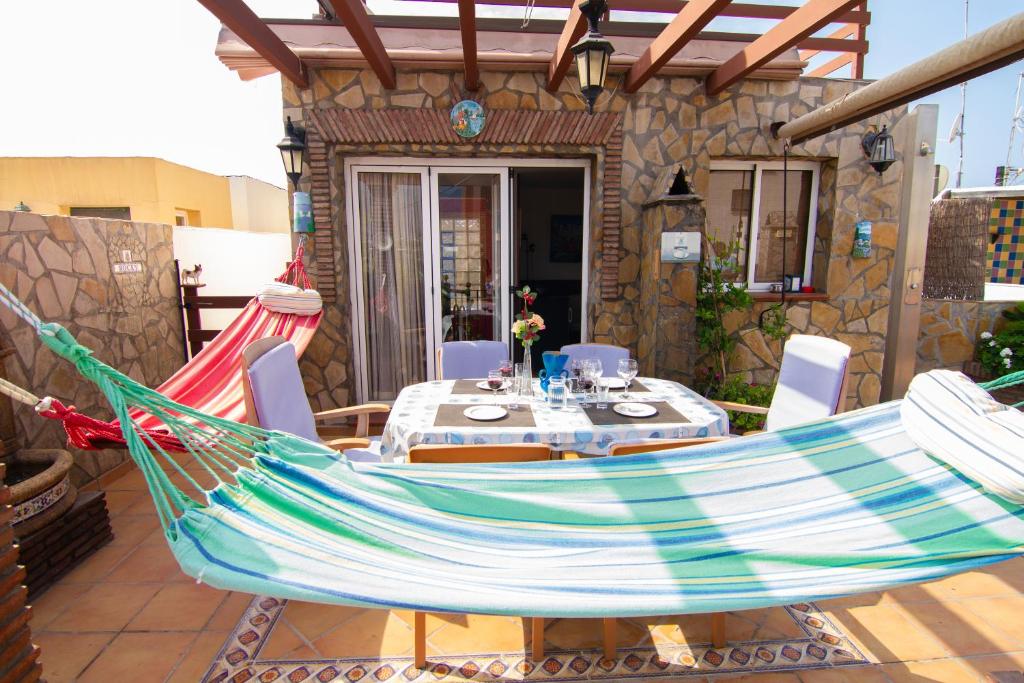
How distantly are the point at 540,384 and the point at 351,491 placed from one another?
1.29m

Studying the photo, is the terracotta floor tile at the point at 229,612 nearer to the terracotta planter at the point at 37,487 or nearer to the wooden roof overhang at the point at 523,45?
the terracotta planter at the point at 37,487

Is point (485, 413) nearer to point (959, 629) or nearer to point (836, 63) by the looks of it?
point (959, 629)

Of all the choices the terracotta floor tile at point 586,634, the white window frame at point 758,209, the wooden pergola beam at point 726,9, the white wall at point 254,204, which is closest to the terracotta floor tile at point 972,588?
the terracotta floor tile at point 586,634

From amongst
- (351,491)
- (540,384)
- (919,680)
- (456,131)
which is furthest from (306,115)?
(919,680)

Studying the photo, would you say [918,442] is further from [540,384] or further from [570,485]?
[540,384]

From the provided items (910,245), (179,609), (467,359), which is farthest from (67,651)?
(910,245)

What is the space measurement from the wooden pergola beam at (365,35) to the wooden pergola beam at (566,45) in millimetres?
1084

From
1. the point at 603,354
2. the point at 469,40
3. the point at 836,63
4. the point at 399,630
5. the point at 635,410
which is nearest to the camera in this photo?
the point at 399,630

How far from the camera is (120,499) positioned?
2.98 meters

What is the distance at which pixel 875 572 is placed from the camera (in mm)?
1239

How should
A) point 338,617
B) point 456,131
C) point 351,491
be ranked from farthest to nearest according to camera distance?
point 456,131 < point 338,617 < point 351,491

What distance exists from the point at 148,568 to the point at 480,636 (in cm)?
153

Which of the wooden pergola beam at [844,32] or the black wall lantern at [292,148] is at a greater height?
the wooden pergola beam at [844,32]

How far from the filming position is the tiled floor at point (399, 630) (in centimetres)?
176
